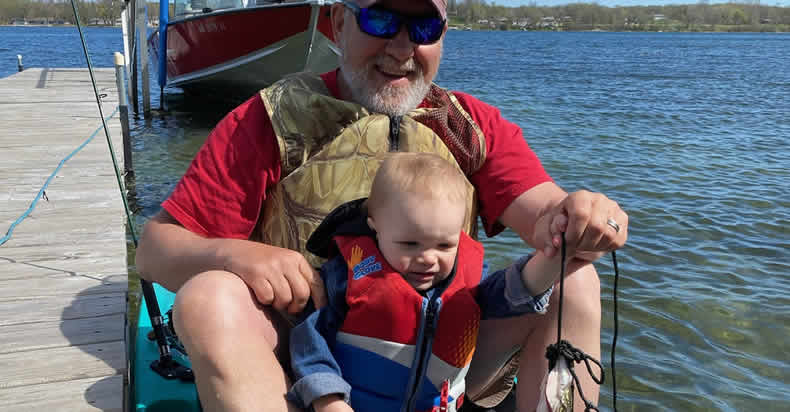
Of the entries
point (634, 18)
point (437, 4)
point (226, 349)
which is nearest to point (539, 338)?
point (226, 349)

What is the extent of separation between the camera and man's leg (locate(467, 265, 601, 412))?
214 cm

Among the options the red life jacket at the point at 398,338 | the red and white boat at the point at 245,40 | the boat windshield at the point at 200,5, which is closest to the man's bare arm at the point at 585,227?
the red life jacket at the point at 398,338

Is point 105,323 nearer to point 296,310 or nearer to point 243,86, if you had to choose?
point 296,310

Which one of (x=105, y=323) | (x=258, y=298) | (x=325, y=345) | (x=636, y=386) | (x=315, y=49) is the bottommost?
(x=636, y=386)

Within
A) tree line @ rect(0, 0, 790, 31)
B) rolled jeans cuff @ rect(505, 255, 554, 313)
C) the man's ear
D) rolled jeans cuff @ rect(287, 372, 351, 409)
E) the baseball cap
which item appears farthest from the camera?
tree line @ rect(0, 0, 790, 31)

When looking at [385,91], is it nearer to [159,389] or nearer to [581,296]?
[581,296]

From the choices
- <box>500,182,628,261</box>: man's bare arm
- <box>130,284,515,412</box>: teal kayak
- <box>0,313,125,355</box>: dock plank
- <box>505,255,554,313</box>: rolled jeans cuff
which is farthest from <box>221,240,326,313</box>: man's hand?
<box>0,313,125,355</box>: dock plank

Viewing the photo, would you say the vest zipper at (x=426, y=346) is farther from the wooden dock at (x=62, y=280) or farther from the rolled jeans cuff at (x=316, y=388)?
the wooden dock at (x=62, y=280)

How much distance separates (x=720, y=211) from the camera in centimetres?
809

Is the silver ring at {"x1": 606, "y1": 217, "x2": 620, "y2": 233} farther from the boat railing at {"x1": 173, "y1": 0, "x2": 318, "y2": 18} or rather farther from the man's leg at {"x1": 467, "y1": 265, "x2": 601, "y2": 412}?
the boat railing at {"x1": 173, "y1": 0, "x2": 318, "y2": 18}

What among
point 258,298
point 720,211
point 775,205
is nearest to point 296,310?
point 258,298

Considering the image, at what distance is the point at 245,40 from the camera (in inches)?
496

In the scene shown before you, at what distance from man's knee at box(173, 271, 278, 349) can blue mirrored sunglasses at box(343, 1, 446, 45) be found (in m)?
1.07

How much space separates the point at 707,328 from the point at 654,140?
28.3ft
